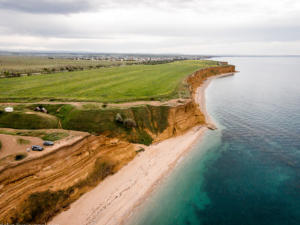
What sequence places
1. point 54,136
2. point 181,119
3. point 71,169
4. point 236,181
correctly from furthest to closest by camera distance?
point 181,119 → point 236,181 → point 54,136 → point 71,169

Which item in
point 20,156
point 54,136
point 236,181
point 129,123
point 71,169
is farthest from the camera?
point 129,123

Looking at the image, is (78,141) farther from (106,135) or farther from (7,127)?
(7,127)

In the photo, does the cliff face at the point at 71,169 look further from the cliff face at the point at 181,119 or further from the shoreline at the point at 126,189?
the shoreline at the point at 126,189

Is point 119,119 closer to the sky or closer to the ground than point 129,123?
closer to the sky

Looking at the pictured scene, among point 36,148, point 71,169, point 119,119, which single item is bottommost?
point 71,169

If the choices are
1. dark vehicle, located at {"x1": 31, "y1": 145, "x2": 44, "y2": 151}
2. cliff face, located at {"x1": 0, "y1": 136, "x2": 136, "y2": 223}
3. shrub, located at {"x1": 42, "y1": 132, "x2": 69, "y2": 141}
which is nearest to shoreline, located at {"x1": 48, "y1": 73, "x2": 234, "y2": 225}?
cliff face, located at {"x1": 0, "y1": 136, "x2": 136, "y2": 223}

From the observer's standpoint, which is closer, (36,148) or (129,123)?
(36,148)

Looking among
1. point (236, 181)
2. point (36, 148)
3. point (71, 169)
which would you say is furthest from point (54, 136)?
point (236, 181)

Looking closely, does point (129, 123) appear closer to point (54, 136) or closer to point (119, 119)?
point (119, 119)
